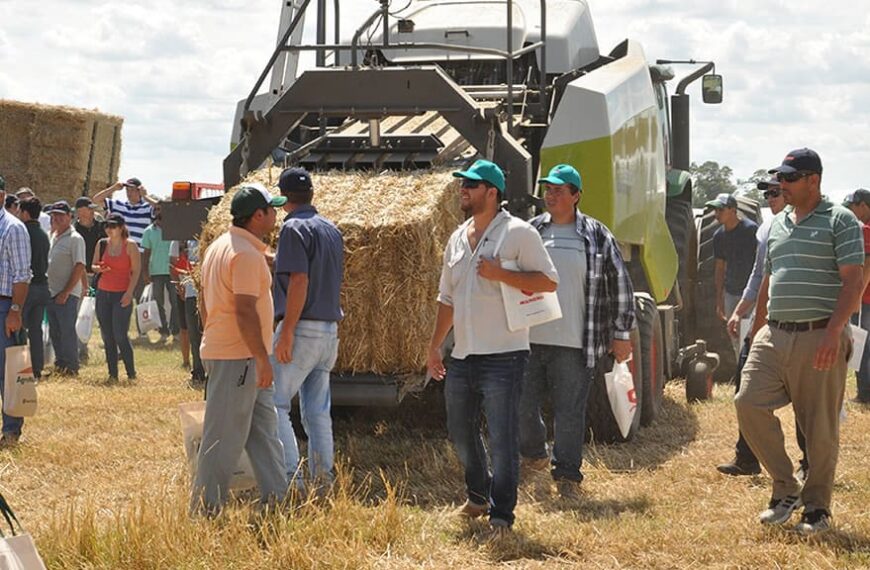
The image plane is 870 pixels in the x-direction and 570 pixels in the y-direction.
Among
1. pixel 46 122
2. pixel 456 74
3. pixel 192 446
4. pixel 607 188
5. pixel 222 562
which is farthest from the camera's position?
pixel 46 122

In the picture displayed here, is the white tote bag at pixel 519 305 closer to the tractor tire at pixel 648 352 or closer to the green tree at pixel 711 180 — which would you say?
the tractor tire at pixel 648 352

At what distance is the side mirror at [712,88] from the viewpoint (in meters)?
13.7

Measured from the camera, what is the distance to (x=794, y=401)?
7.45m

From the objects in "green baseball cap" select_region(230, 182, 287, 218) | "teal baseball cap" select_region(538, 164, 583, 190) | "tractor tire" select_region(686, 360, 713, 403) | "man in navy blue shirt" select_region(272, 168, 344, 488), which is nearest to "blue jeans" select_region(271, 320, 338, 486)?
"man in navy blue shirt" select_region(272, 168, 344, 488)

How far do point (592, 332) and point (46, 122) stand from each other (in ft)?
51.4

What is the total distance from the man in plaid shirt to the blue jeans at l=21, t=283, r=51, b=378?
21.7ft

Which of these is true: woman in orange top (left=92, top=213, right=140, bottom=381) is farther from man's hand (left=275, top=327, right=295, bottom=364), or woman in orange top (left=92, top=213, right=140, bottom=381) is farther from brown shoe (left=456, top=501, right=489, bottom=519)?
brown shoe (left=456, top=501, right=489, bottom=519)

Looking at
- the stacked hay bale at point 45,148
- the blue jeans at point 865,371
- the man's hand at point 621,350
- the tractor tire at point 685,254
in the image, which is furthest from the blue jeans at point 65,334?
the man's hand at point 621,350

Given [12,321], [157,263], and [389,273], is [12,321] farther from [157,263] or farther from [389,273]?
[157,263]

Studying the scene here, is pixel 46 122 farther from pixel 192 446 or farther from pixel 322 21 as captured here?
pixel 192 446

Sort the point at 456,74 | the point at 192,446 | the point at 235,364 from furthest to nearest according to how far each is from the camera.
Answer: the point at 456,74
the point at 192,446
the point at 235,364

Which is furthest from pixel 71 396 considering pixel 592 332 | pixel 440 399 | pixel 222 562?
pixel 222 562

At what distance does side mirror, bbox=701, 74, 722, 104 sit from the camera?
13.7 meters

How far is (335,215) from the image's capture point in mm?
8594
